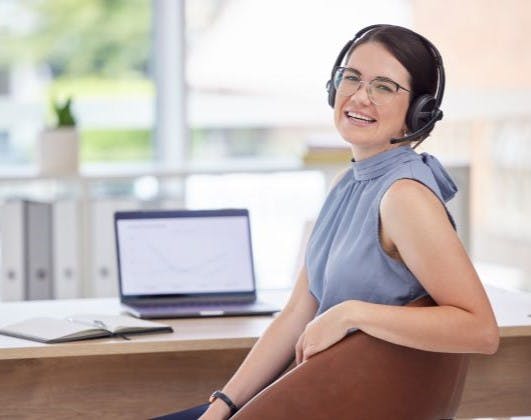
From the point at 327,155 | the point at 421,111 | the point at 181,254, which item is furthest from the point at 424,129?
the point at 327,155

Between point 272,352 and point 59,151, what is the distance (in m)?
2.36

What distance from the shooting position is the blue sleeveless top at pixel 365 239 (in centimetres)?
214

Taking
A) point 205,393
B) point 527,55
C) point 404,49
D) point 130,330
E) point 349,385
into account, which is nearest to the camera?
point 349,385

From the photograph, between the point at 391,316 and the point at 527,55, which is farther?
the point at 527,55

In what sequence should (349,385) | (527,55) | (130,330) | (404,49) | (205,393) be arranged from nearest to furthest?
(349,385)
(404,49)
(130,330)
(205,393)
(527,55)

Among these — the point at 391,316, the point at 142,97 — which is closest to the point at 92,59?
the point at 142,97

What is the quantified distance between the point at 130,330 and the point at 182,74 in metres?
3.06

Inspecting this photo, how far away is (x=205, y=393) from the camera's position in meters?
2.66

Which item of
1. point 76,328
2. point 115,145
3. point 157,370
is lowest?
point 157,370

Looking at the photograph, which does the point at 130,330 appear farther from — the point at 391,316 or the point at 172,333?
the point at 391,316

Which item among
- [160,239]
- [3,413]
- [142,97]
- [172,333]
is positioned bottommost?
→ [3,413]

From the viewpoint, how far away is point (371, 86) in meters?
2.25

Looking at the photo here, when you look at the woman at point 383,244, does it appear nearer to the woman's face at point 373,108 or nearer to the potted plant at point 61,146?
the woman's face at point 373,108

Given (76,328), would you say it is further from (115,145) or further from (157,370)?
(115,145)
